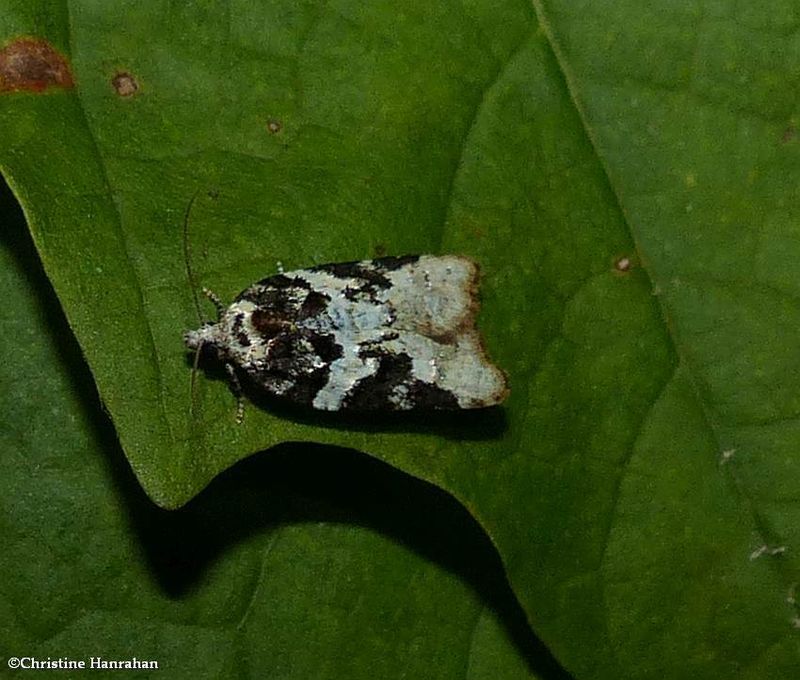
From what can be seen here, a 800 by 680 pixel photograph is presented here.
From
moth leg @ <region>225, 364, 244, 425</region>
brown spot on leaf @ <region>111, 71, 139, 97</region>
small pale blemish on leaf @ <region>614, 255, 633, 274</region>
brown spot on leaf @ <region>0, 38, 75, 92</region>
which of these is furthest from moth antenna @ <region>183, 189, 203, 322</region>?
small pale blemish on leaf @ <region>614, 255, 633, 274</region>

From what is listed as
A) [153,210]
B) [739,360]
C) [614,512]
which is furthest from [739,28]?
[153,210]

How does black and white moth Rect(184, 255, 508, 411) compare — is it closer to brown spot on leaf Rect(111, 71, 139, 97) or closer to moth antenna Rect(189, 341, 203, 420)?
moth antenna Rect(189, 341, 203, 420)

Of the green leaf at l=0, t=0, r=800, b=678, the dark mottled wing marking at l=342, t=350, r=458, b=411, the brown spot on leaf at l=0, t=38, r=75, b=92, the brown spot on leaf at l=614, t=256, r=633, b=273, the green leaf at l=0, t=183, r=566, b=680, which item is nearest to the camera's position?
the brown spot on leaf at l=0, t=38, r=75, b=92

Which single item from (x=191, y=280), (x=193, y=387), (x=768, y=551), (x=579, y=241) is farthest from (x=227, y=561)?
(x=768, y=551)

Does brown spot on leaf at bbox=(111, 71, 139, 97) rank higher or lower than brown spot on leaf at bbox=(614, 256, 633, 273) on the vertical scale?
higher

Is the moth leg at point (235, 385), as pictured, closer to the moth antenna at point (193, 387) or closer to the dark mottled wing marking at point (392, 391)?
the moth antenna at point (193, 387)

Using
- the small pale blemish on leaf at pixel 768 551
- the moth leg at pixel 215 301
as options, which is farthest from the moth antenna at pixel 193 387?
the small pale blemish on leaf at pixel 768 551

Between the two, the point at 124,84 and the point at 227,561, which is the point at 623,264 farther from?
the point at 227,561
